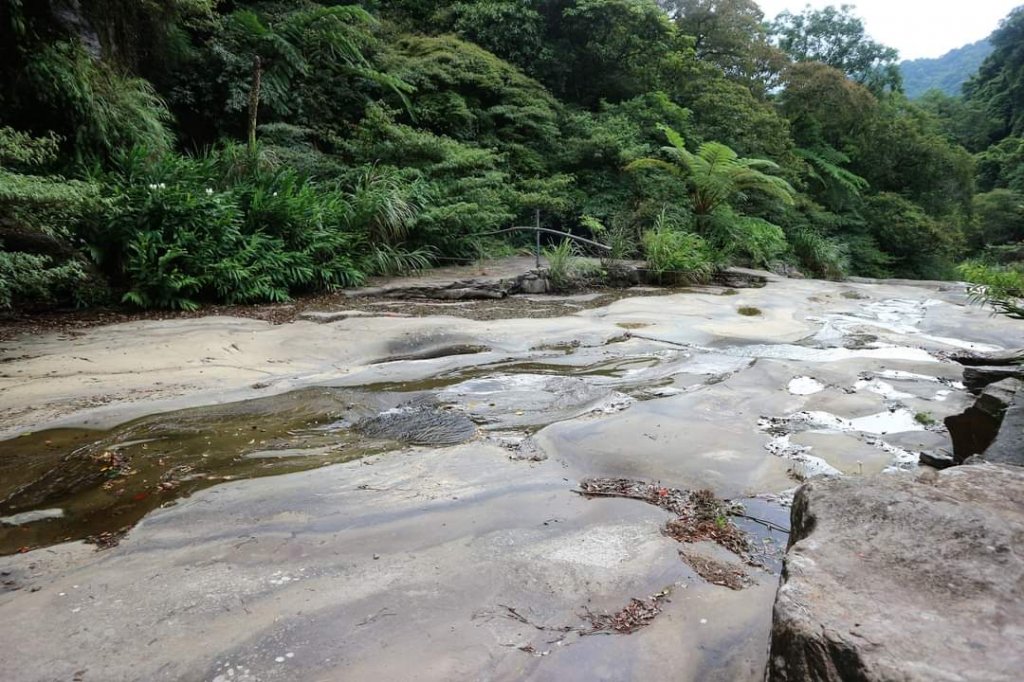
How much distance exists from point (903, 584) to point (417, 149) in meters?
10.2

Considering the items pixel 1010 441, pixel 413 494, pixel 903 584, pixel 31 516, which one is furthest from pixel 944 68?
pixel 31 516

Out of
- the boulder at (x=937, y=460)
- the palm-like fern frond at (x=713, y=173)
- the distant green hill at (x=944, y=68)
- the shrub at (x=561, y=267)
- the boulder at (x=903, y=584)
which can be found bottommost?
the boulder at (x=937, y=460)

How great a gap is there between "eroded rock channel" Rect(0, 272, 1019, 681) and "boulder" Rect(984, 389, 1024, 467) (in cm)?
48

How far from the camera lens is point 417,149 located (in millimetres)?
10586

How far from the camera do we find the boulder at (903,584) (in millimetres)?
1219

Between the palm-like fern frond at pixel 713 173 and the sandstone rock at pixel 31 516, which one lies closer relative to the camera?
the sandstone rock at pixel 31 516

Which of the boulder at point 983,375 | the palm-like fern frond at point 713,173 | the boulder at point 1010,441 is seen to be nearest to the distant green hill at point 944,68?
the palm-like fern frond at point 713,173

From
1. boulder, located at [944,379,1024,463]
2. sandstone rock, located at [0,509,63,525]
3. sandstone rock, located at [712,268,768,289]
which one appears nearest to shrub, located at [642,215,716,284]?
sandstone rock, located at [712,268,768,289]

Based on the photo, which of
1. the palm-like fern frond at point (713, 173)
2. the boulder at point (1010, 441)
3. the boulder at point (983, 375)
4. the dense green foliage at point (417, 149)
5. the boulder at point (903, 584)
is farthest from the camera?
the palm-like fern frond at point (713, 173)

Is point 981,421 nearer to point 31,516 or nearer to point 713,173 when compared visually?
point 31,516

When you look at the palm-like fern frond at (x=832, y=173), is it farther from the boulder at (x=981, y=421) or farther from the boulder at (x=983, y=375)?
the boulder at (x=981, y=421)

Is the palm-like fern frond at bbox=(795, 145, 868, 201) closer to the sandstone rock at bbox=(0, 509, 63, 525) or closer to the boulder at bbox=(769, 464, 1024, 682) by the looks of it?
the boulder at bbox=(769, 464, 1024, 682)

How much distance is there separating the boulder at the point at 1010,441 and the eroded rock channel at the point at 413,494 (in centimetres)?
48

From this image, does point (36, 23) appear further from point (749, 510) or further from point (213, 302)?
point (749, 510)
